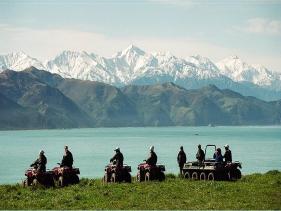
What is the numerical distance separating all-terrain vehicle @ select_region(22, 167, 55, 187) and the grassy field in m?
0.67

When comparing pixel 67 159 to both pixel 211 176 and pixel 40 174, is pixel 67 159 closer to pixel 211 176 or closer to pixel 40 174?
pixel 40 174

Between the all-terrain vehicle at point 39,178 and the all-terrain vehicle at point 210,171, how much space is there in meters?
9.92

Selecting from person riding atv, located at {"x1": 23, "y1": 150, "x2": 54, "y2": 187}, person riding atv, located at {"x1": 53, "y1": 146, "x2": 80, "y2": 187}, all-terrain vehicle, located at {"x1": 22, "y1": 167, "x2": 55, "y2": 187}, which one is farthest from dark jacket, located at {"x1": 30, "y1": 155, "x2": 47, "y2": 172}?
person riding atv, located at {"x1": 53, "y1": 146, "x2": 80, "y2": 187}

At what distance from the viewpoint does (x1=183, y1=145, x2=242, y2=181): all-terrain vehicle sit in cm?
3972

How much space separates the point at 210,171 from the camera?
39781 millimetres

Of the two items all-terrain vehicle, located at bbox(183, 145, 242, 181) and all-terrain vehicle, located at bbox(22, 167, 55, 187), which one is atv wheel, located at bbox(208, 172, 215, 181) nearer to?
all-terrain vehicle, located at bbox(183, 145, 242, 181)

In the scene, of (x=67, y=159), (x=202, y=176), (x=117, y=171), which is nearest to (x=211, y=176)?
(x=202, y=176)

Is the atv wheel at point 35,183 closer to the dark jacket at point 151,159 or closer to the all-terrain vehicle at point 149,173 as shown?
the all-terrain vehicle at point 149,173

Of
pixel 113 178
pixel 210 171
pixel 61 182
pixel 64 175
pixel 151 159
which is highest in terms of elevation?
pixel 151 159

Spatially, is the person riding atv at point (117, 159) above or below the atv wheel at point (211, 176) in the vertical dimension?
above

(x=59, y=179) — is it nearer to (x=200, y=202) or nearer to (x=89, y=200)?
(x=89, y=200)

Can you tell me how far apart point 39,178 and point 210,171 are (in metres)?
11.6

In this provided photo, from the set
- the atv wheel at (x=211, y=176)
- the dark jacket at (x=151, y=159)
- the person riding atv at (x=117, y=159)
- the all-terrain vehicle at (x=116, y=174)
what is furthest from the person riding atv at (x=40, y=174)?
the atv wheel at (x=211, y=176)

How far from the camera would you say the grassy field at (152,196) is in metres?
28.9
